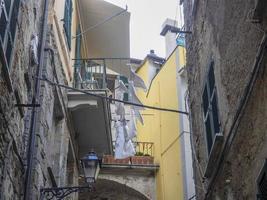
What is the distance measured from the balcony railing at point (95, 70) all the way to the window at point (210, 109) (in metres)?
3.77

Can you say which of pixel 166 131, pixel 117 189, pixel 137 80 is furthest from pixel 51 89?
pixel 117 189

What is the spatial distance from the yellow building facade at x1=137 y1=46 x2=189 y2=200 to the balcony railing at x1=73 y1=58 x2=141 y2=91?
3489 mm

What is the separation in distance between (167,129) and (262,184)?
1432 centimetres

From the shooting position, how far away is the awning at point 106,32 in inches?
554

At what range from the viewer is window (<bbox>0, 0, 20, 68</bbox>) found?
20.9 feet

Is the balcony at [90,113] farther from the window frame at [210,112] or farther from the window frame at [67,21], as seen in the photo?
the window frame at [210,112]

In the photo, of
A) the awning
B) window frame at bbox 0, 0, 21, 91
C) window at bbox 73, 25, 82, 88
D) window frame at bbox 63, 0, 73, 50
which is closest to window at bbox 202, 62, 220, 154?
window frame at bbox 0, 0, 21, 91

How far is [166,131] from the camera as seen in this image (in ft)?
66.0

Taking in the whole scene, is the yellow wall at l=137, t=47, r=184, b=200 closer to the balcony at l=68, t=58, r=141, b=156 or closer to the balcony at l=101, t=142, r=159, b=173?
the balcony at l=101, t=142, r=159, b=173

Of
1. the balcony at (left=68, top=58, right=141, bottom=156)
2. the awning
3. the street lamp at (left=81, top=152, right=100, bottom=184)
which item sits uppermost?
the awning

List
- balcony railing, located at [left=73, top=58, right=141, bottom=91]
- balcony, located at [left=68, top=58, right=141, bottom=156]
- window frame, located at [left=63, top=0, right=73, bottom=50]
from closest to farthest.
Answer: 1. balcony, located at [left=68, top=58, right=141, bottom=156]
2. window frame, located at [left=63, top=0, right=73, bottom=50]
3. balcony railing, located at [left=73, top=58, right=141, bottom=91]

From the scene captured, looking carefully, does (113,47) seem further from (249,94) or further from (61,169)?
(249,94)

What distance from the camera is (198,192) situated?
970 cm

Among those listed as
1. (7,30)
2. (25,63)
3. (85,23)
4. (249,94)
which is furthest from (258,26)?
(85,23)
